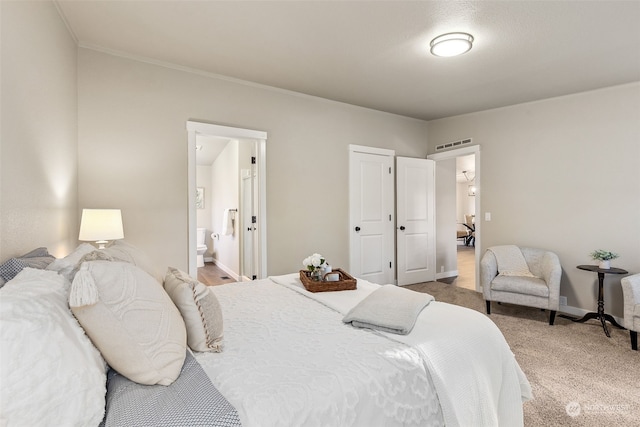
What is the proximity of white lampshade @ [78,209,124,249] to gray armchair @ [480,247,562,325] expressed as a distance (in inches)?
151

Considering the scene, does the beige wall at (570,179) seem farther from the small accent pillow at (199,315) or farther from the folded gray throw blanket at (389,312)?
the small accent pillow at (199,315)

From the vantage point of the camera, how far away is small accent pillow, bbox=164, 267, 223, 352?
4.37ft

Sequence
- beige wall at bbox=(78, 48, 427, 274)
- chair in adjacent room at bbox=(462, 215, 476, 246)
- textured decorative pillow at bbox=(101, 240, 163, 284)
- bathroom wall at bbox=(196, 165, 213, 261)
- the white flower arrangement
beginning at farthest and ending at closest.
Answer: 1. chair in adjacent room at bbox=(462, 215, 476, 246)
2. bathroom wall at bbox=(196, 165, 213, 261)
3. beige wall at bbox=(78, 48, 427, 274)
4. the white flower arrangement
5. textured decorative pillow at bbox=(101, 240, 163, 284)

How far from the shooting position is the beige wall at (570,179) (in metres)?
3.58

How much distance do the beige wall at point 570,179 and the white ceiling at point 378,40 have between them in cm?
34

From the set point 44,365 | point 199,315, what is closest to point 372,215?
point 199,315

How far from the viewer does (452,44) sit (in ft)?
8.89

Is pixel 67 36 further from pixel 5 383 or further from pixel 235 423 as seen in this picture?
pixel 235 423

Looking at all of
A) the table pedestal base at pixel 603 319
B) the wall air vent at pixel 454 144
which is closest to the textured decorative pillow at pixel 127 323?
the table pedestal base at pixel 603 319

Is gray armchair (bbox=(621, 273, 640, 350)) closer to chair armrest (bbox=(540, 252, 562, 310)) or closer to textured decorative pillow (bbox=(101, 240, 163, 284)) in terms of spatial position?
chair armrest (bbox=(540, 252, 562, 310))

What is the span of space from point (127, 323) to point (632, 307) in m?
3.83

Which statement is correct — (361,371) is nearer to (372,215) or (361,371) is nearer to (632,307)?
(632,307)

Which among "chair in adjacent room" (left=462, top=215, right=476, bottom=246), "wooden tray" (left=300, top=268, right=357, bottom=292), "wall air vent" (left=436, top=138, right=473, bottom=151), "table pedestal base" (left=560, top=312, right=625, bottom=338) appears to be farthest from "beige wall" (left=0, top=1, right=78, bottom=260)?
"chair in adjacent room" (left=462, top=215, right=476, bottom=246)

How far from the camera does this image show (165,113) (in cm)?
328
